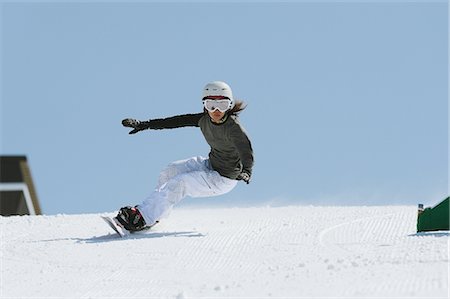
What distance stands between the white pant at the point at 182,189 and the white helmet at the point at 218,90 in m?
0.61

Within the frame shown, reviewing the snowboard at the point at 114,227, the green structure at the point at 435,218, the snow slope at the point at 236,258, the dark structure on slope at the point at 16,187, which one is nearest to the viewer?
the snow slope at the point at 236,258

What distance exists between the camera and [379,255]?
4742 mm

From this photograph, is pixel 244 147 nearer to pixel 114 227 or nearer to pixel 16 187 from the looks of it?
pixel 114 227

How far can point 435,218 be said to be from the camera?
18.8 feet

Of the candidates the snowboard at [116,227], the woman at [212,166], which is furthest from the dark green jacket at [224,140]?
the snowboard at [116,227]

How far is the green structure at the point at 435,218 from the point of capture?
567 centimetres

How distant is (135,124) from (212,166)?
736 millimetres

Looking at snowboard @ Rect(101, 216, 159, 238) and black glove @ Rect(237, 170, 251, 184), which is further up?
black glove @ Rect(237, 170, 251, 184)

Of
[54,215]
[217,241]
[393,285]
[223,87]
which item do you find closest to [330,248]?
[217,241]

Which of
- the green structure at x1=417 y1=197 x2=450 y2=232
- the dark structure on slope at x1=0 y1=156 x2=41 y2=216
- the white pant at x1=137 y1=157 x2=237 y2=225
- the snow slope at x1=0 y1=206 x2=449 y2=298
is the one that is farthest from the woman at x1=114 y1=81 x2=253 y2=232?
the dark structure on slope at x1=0 y1=156 x2=41 y2=216

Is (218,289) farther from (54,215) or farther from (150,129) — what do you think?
(54,215)

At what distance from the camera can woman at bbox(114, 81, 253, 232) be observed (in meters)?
6.33

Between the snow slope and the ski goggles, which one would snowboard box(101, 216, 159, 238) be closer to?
the snow slope

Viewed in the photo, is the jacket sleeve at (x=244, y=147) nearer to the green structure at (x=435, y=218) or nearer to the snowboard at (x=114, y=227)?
Result: the snowboard at (x=114, y=227)
